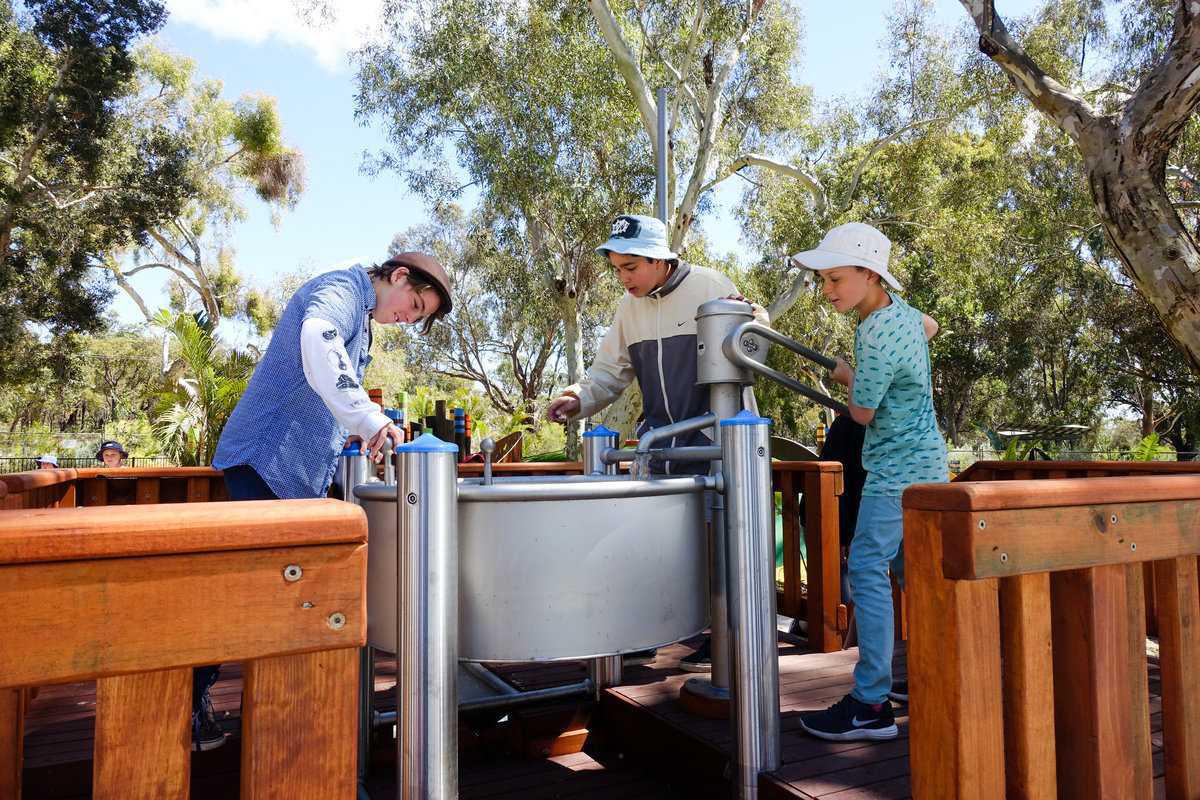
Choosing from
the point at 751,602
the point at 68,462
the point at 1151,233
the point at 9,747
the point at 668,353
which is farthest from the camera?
the point at 68,462

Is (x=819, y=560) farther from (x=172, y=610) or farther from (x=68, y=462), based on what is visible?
(x=68, y=462)

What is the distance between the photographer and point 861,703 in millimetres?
2354

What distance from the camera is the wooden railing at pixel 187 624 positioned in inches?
33.9

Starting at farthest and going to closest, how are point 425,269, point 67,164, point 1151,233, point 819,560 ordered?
point 67,164 → point 1151,233 → point 819,560 → point 425,269

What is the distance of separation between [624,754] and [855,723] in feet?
2.95

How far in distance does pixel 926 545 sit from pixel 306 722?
97cm

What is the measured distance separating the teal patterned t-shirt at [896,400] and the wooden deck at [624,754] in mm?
764

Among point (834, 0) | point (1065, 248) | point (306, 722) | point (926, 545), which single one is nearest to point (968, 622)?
point (926, 545)

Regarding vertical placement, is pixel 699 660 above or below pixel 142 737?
below

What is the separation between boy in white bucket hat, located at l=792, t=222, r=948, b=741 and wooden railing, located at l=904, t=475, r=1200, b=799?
0.75 m

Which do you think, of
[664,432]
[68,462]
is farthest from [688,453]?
[68,462]

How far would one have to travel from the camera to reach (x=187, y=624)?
93 cm

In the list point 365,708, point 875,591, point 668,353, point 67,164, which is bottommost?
point 365,708

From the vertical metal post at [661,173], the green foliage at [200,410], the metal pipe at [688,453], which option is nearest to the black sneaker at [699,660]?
the metal pipe at [688,453]
